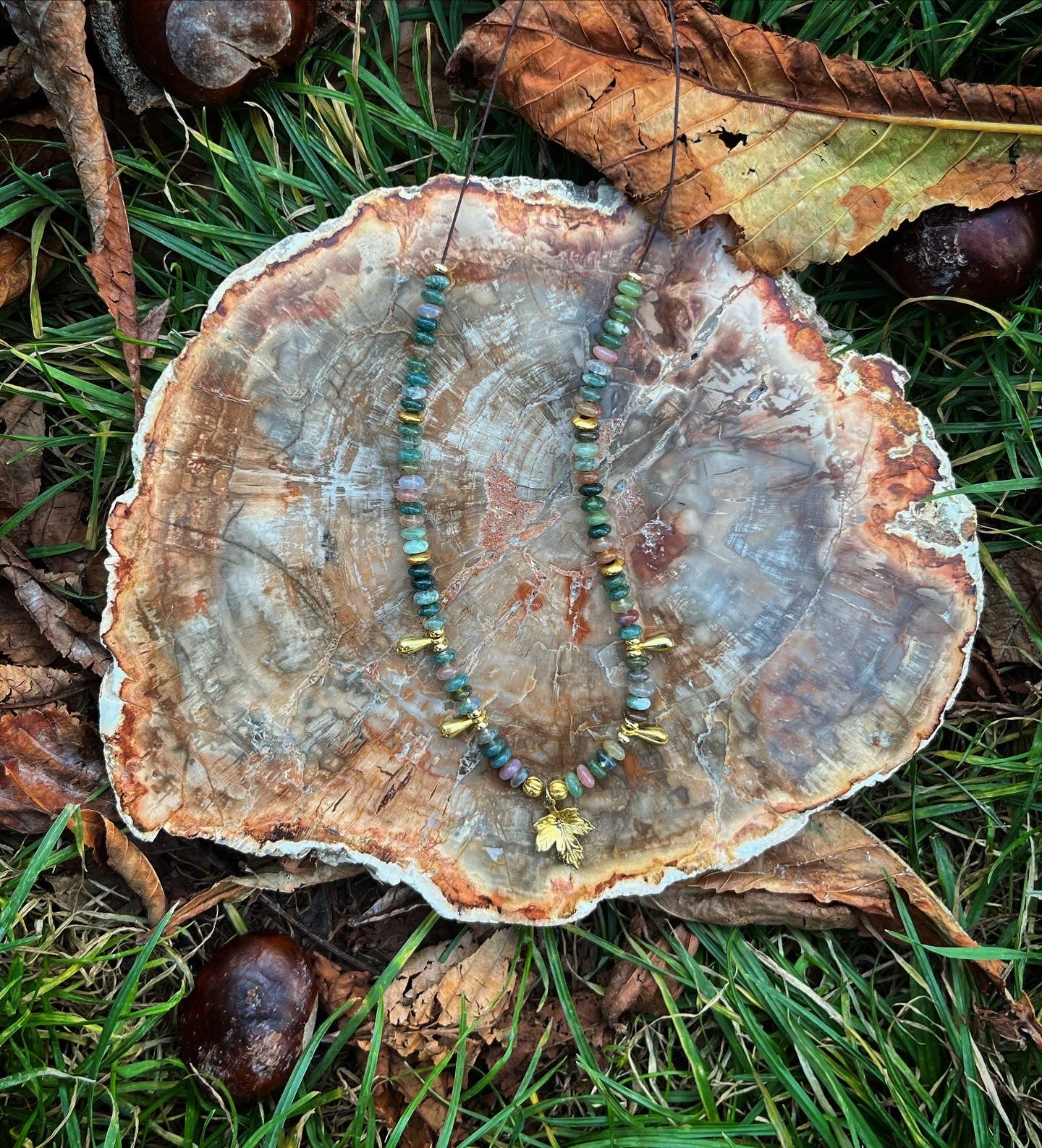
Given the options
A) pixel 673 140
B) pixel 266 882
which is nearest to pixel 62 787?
pixel 266 882

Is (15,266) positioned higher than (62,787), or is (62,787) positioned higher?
(15,266)

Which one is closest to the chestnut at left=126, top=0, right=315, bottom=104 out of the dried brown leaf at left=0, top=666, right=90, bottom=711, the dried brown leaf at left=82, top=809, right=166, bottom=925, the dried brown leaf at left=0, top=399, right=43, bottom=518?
the dried brown leaf at left=0, top=399, right=43, bottom=518

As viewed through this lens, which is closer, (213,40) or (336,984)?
(213,40)

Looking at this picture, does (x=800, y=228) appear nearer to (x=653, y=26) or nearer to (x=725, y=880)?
(x=653, y=26)

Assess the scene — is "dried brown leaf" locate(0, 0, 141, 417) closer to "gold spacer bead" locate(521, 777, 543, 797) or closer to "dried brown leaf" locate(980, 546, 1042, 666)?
"gold spacer bead" locate(521, 777, 543, 797)

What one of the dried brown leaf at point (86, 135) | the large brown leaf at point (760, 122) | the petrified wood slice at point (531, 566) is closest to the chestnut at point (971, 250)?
the large brown leaf at point (760, 122)

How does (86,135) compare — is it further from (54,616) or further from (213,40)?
(54,616)
